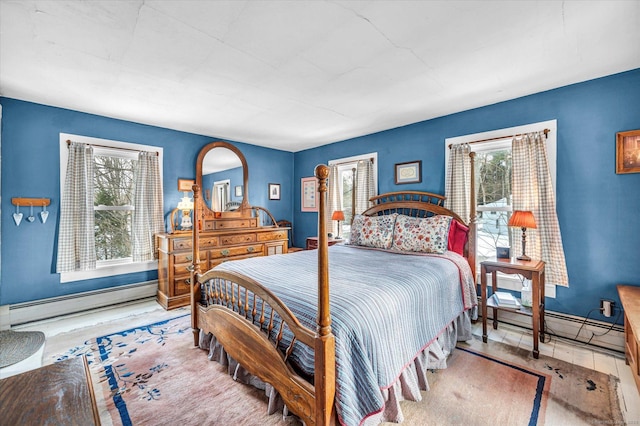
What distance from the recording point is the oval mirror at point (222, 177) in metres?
4.41

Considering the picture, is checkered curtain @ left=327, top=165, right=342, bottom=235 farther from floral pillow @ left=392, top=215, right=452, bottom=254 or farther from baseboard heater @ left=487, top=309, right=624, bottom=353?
baseboard heater @ left=487, top=309, right=624, bottom=353

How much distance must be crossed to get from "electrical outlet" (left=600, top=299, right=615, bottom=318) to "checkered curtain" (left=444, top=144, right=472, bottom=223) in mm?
1381

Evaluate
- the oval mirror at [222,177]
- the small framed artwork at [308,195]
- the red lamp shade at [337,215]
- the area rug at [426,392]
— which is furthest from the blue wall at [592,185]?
the oval mirror at [222,177]

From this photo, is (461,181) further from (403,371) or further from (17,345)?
(17,345)

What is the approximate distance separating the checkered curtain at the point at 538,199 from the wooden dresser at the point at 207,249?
3.56 meters

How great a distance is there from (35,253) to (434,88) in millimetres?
4862

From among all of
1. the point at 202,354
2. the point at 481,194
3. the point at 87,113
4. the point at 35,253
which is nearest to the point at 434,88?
the point at 481,194

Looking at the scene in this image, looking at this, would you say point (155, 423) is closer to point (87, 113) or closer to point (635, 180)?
point (87, 113)

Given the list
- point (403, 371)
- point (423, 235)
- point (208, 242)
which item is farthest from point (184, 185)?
point (403, 371)

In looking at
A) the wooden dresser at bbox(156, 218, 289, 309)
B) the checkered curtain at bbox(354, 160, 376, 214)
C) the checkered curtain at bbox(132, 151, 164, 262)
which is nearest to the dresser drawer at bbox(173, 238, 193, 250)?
the wooden dresser at bbox(156, 218, 289, 309)

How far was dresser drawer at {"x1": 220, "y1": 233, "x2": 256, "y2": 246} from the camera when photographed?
13.3 ft

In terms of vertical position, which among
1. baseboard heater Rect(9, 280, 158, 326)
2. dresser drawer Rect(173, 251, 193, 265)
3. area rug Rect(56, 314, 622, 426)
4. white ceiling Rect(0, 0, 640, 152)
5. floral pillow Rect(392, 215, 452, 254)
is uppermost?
white ceiling Rect(0, 0, 640, 152)

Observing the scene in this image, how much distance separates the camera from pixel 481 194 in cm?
339

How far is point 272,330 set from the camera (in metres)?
1.69
